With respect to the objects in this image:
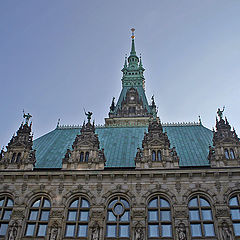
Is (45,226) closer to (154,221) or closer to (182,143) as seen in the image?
(154,221)

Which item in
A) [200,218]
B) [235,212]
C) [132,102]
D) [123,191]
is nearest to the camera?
[200,218]

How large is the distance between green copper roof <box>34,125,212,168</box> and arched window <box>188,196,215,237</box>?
306 centimetres

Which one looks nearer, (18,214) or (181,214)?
(181,214)

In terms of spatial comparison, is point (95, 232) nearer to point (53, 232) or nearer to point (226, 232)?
point (53, 232)

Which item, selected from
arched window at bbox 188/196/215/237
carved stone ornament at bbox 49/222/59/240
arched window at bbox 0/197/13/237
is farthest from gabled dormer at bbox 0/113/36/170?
arched window at bbox 188/196/215/237

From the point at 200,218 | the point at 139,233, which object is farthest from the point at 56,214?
the point at 200,218

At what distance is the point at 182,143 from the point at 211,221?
293 inches

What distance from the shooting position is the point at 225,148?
66.0 ft

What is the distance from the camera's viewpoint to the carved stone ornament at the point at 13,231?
57.3ft

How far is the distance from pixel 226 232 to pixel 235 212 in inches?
56.9

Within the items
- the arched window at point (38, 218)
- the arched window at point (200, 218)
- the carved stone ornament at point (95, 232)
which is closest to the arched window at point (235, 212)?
the arched window at point (200, 218)

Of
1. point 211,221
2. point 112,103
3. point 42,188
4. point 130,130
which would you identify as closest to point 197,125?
point 130,130

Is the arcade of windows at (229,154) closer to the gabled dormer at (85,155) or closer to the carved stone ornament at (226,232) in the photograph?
the carved stone ornament at (226,232)

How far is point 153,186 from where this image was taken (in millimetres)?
18688
